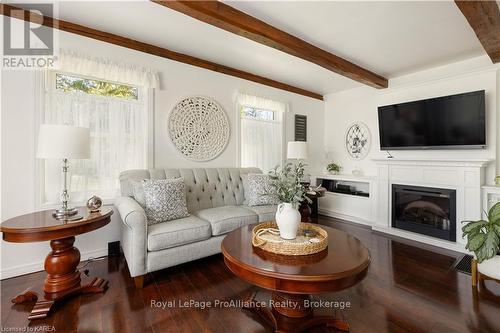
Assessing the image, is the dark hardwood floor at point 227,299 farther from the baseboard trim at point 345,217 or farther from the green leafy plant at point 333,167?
the green leafy plant at point 333,167

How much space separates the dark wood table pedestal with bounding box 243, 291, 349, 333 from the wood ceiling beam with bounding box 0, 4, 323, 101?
302 cm

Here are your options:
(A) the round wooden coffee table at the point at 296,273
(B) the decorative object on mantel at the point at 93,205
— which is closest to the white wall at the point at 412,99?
(A) the round wooden coffee table at the point at 296,273

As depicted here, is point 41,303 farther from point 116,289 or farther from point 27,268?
point 27,268

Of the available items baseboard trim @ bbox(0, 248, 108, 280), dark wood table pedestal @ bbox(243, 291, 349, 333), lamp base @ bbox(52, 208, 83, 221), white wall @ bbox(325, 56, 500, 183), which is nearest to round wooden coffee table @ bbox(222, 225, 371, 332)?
dark wood table pedestal @ bbox(243, 291, 349, 333)

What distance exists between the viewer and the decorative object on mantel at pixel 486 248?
1.92 m

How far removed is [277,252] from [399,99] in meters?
3.64

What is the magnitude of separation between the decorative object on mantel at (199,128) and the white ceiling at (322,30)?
680 millimetres

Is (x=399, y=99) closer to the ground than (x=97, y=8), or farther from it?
closer to the ground

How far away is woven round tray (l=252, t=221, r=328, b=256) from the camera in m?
1.47

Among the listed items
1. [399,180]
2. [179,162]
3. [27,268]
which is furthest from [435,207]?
[27,268]

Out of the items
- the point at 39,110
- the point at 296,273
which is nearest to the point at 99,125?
the point at 39,110

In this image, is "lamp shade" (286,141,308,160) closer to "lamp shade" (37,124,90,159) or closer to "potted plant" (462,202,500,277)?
"potted plant" (462,202,500,277)

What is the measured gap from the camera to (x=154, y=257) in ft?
6.78

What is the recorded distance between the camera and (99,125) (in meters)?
2.60
